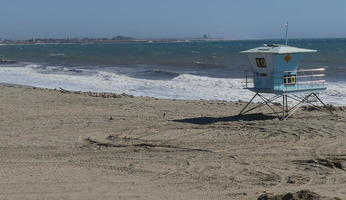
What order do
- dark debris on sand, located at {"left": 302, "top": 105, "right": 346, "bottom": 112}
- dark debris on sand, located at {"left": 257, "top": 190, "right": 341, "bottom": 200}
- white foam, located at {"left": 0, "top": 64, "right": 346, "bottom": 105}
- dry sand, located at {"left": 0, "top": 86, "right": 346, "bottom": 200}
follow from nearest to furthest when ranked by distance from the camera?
dark debris on sand, located at {"left": 257, "top": 190, "right": 341, "bottom": 200}
dry sand, located at {"left": 0, "top": 86, "right": 346, "bottom": 200}
dark debris on sand, located at {"left": 302, "top": 105, "right": 346, "bottom": 112}
white foam, located at {"left": 0, "top": 64, "right": 346, "bottom": 105}

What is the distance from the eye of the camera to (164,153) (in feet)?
36.5

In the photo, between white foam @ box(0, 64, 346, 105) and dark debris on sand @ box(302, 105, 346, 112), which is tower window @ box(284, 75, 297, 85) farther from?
white foam @ box(0, 64, 346, 105)

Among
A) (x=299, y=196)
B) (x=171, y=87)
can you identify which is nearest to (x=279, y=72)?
(x=299, y=196)

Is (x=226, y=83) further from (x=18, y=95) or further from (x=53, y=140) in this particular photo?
(x=53, y=140)

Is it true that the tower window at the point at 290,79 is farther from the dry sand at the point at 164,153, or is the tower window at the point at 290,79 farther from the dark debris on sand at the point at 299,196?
the dark debris on sand at the point at 299,196

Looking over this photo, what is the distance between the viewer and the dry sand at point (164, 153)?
859 centimetres

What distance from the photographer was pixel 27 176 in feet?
30.5

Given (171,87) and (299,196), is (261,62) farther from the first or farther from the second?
(171,87)

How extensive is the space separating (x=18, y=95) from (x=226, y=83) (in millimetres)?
10056

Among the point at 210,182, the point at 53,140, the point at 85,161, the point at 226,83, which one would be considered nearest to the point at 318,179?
the point at 210,182

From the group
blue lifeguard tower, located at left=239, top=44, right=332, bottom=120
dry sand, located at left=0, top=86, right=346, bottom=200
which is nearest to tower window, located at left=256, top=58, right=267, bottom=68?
blue lifeguard tower, located at left=239, top=44, right=332, bottom=120

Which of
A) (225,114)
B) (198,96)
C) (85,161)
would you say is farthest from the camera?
(198,96)

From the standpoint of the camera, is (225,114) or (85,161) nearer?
(85,161)

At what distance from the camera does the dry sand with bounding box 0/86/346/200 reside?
338 inches
